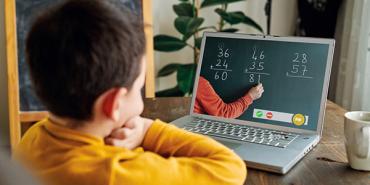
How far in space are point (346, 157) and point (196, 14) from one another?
5.17 ft

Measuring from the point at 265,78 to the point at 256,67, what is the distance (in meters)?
0.04

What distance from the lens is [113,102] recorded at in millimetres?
668

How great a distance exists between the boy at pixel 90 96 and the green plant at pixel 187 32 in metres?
1.65


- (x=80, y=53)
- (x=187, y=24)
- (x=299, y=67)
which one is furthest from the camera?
(x=187, y=24)

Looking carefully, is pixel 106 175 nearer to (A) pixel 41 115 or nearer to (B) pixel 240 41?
(B) pixel 240 41

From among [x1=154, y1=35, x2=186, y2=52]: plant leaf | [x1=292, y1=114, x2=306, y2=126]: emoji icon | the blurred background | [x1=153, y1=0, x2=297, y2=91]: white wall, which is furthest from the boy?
[x1=153, y1=0, x2=297, y2=91]: white wall

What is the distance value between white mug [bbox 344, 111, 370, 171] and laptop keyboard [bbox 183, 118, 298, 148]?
0.49 ft

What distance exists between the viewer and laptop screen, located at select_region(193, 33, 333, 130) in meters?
1.18

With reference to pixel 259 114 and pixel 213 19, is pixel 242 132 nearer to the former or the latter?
pixel 259 114

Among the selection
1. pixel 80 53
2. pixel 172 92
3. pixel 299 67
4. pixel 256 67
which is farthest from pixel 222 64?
pixel 172 92

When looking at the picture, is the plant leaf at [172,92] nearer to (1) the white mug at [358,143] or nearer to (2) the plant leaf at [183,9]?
(2) the plant leaf at [183,9]

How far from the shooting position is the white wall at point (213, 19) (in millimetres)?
2625

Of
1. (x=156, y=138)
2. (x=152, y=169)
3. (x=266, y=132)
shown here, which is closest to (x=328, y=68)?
(x=266, y=132)

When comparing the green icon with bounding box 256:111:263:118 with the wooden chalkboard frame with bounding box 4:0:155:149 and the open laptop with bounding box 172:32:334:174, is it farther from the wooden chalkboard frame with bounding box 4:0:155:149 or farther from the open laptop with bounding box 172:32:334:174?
the wooden chalkboard frame with bounding box 4:0:155:149
